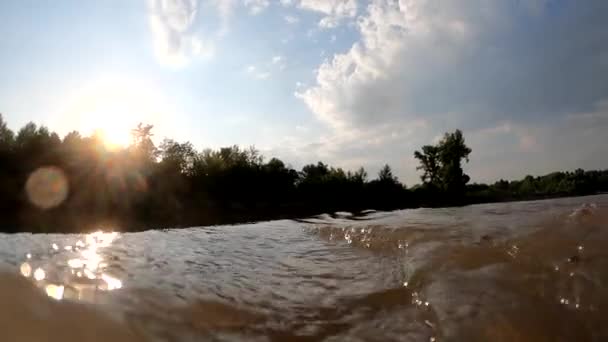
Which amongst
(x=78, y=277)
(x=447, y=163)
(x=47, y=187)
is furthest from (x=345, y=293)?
(x=447, y=163)

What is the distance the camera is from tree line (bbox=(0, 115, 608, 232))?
70.2 ft

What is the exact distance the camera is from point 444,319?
6.43 ft

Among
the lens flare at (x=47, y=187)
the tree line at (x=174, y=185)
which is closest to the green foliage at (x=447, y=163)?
the tree line at (x=174, y=185)

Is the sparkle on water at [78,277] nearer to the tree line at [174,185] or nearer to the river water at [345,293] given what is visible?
the river water at [345,293]

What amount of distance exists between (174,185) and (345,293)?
98.3 ft

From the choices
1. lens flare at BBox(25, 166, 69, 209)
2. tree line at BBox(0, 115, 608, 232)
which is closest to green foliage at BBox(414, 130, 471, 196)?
tree line at BBox(0, 115, 608, 232)

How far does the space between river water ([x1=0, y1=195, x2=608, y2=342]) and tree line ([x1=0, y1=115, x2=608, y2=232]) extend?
12.2 metres

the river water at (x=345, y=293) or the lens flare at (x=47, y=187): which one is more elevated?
the lens flare at (x=47, y=187)

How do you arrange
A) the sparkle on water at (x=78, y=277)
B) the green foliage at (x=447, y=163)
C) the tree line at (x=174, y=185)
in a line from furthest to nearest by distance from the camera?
the green foliage at (x=447, y=163) → the tree line at (x=174, y=185) → the sparkle on water at (x=78, y=277)

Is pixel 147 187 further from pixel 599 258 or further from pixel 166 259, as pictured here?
pixel 599 258

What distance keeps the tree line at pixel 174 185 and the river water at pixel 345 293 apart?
40.1ft

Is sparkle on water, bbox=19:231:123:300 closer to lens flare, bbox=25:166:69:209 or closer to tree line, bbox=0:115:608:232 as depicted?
tree line, bbox=0:115:608:232

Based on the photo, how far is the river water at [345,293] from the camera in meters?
1.73

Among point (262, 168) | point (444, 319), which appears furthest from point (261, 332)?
point (262, 168)
